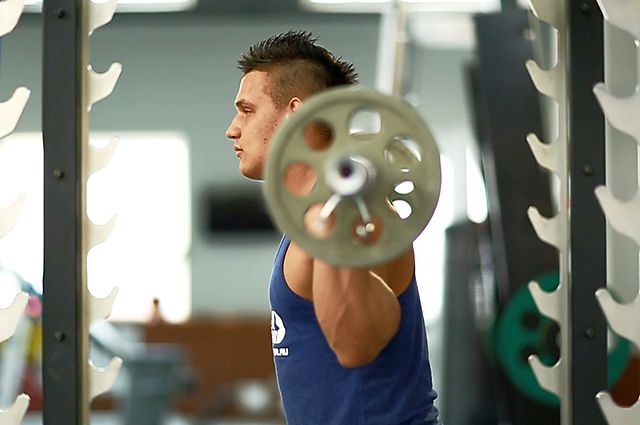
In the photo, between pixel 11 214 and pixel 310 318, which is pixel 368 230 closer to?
pixel 310 318

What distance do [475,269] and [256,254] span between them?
465cm

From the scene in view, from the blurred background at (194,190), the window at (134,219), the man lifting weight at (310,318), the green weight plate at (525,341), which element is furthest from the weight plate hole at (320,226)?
the window at (134,219)

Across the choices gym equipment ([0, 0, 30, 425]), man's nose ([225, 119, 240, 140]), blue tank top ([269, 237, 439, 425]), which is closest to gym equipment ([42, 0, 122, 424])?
gym equipment ([0, 0, 30, 425])

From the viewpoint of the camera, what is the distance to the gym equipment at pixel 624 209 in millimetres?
1798

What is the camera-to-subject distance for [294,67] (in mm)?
1795

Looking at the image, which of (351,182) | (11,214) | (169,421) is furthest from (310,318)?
(169,421)

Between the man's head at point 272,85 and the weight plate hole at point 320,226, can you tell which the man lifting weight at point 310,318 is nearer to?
the man's head at point 272,85

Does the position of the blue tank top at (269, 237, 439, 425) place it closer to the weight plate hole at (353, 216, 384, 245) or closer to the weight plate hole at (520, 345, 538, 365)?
the weight plate hole at (353, 216, 384, 245)

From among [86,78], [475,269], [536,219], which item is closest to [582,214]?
[536,219]

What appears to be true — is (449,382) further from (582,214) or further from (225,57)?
(225,57)

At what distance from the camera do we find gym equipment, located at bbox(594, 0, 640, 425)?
1798 millimetres

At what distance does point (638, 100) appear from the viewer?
1.80 metres

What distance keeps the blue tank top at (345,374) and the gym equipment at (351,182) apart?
38 centimetres

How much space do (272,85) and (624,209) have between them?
1.97ft
